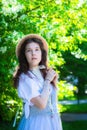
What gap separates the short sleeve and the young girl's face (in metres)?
0.12

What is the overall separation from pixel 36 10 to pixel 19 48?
5.20m

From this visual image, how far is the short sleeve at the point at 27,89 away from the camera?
11.5ft

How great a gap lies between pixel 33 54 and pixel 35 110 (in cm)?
44

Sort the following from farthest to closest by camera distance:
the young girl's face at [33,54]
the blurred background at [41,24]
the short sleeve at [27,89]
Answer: the blurred background at [41,24] < the young girl's face at [33,54] < the short sleeve at [27,89]

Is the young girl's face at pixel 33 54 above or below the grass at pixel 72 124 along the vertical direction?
below

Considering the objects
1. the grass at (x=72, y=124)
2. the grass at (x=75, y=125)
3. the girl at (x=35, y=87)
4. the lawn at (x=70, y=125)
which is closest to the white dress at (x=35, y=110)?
the girl at (x=35, y=87)

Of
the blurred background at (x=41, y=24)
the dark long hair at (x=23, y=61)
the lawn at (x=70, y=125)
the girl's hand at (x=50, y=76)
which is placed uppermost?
the blurred background at (x=41, y=24)

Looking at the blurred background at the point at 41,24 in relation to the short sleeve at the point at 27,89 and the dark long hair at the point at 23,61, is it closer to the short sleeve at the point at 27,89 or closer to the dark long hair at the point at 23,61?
the dark long hair at the point at 23,61

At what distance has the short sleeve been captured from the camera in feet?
11.5

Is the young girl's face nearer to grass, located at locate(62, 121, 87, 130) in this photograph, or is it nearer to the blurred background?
the blurred background

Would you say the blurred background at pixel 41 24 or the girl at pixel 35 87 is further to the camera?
the blurred background at pixel 41 24

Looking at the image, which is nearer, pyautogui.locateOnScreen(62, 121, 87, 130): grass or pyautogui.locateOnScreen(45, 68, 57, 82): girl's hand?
pyautogui.locateOnScreen(45, 68, 57, 82): girl's hand

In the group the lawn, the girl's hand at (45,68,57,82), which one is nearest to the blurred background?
the lawn

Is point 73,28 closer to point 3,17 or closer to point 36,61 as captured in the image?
point 3,17
